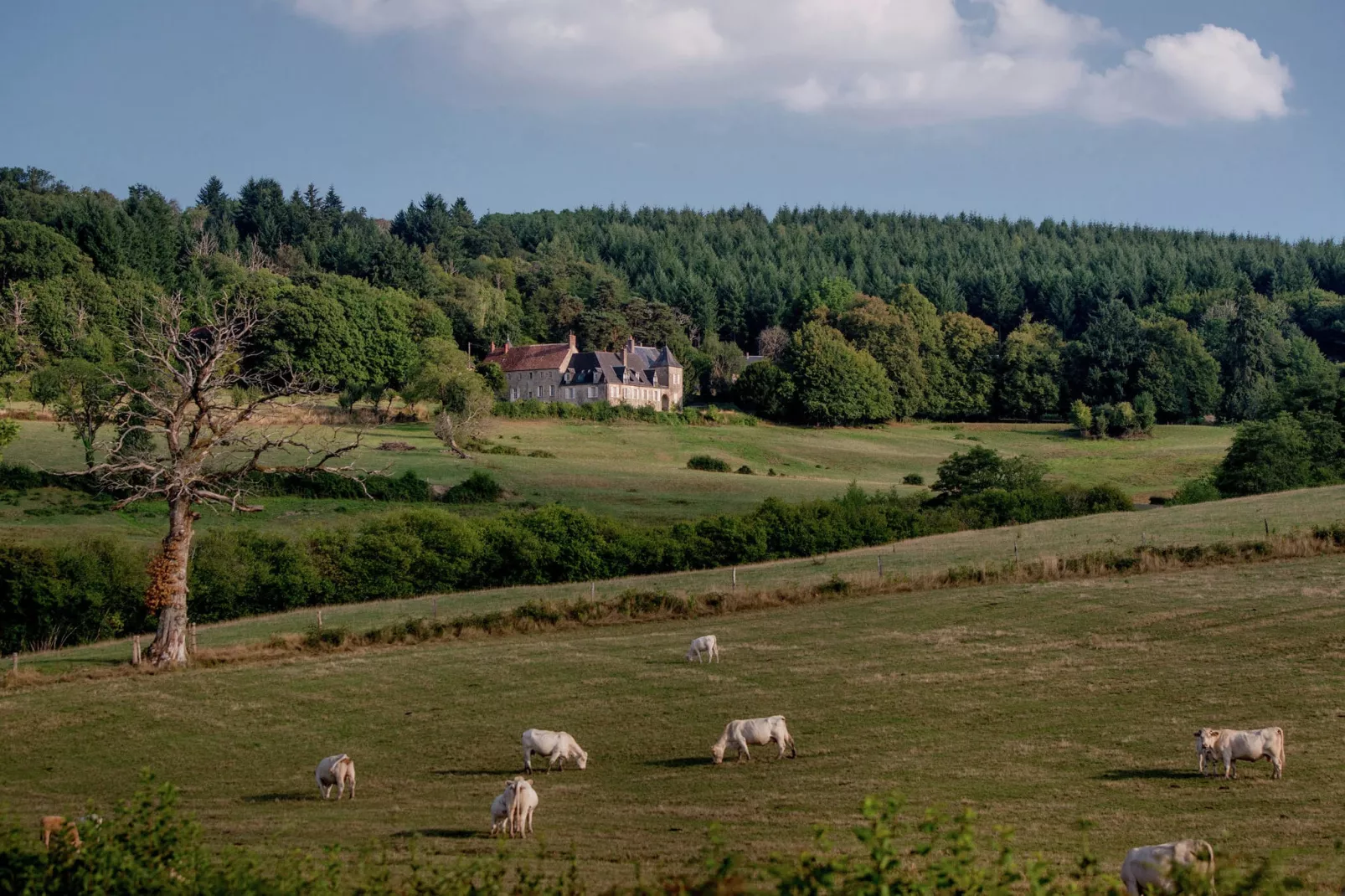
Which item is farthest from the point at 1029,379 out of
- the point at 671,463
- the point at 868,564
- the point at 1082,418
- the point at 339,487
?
the point at 868,564

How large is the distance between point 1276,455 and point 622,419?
225 feet

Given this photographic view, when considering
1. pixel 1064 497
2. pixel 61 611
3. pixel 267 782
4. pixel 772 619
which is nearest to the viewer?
pixel 267 782

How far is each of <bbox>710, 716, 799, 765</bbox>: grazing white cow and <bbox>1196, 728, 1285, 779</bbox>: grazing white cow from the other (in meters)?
7.68

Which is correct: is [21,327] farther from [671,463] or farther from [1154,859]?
[1154,859]

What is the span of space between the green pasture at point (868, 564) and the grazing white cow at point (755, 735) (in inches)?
886

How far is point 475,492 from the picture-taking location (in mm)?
77438

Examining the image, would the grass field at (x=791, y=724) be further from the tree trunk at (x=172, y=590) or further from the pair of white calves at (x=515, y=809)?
the tree trunk at (x=172, y=590)

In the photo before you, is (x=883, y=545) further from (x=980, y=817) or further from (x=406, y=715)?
(x=980, y=817)

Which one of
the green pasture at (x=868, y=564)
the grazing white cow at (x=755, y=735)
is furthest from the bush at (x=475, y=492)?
the grazing white cow at (x=755, y=735)

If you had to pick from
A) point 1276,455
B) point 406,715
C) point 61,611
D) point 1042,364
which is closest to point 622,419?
point 1042,364

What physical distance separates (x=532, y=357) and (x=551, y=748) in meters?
142

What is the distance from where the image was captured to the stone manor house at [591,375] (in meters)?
157

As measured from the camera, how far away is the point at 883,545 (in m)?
64.2

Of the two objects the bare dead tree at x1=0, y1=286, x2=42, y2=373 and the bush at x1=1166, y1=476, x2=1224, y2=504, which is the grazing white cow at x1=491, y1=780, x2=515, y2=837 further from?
the bare dead tree at x1=0, y1=286, x2=42, y2=373
